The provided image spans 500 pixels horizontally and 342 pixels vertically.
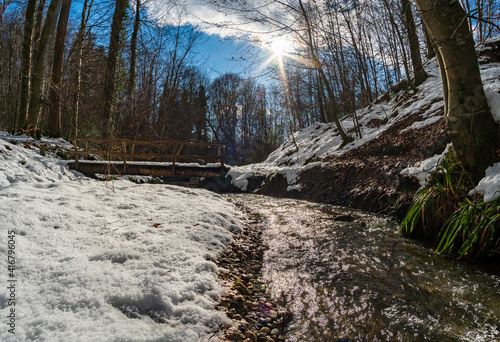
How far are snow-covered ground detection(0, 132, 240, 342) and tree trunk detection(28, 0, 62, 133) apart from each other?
678 centimetres

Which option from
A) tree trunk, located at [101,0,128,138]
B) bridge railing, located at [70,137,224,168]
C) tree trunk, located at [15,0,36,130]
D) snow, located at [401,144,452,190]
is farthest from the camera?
tree trunk, located at [101,0,128,138]

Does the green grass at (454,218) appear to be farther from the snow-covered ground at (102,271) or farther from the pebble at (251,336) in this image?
the snow-covered ground at (102,271)

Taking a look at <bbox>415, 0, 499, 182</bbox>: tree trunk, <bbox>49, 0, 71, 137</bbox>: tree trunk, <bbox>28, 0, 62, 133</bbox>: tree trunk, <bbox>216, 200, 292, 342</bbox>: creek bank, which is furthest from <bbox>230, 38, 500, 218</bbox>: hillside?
<bbox>28, 0, 62, 133</bbox>: tree trunk

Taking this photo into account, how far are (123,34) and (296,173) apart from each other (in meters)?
10.4

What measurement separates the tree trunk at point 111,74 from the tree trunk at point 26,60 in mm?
2503

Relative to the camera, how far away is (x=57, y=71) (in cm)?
1027

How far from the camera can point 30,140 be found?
8234 mm

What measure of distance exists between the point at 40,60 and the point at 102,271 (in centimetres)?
981

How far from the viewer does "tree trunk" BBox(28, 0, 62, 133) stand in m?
8.14

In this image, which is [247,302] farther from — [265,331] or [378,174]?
[378,174]

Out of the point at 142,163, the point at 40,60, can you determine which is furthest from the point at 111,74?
the point at 142,163

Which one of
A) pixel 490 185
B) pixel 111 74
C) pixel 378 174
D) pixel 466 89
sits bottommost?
pixel 490 185

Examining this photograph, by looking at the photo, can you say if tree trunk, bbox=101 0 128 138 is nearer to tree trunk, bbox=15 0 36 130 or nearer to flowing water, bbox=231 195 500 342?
tree trunk, bbox=15 0 36 130

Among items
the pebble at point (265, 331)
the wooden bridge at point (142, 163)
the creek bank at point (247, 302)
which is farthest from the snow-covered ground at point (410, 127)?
the pebble at point (265, 331)
